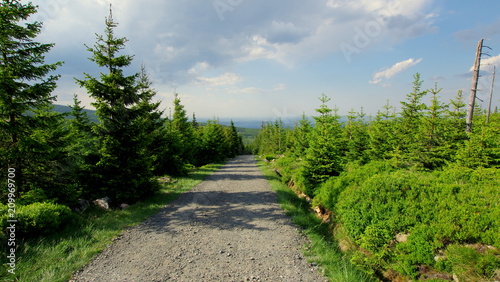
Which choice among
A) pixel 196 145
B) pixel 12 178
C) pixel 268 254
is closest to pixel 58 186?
pixel 12 178

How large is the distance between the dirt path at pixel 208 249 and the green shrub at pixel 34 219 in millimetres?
2044

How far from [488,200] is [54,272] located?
10612 millimetres

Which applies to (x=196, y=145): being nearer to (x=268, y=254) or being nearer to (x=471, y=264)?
(x=268, y=254)

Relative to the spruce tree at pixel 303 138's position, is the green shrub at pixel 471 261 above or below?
below

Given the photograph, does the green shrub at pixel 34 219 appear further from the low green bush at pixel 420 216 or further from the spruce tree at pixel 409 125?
the spruce tree at pixel 409 125

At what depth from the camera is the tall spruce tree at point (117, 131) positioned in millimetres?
9961

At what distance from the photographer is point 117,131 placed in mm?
10461

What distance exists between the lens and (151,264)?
5.44 m

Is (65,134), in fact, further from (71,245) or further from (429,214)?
(429,214)

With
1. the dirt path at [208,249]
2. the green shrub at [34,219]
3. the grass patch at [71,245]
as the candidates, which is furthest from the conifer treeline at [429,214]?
the green shrub at [34,219]

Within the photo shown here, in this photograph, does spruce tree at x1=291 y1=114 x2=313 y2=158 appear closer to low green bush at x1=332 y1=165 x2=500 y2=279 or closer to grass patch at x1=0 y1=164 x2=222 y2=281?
low green bush at x1=332 y1=165 x2=500 y2=279

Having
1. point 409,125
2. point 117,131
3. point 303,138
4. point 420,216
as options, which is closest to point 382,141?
point 409,125

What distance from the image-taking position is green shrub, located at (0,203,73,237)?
593cm

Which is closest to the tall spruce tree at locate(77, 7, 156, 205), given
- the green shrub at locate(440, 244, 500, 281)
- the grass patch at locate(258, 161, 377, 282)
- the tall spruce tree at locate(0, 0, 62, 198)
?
the tall spruce tree at locate(0, 0, 62, 198)
